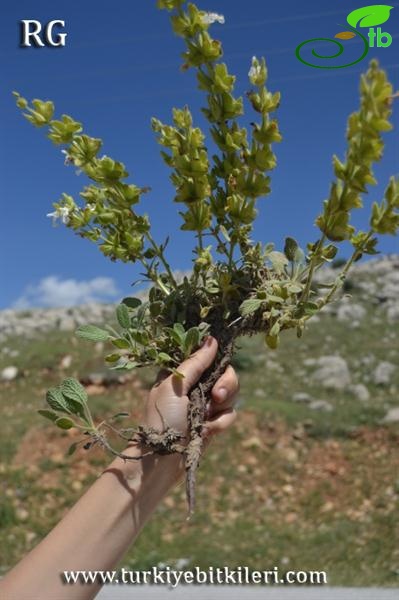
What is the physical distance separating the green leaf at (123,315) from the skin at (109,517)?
156mm

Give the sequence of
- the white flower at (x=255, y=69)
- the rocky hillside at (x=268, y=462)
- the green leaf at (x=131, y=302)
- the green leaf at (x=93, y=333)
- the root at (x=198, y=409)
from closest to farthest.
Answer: the white flower at (x=255, y=69) < the root at (x=198, y=409) < the green leaf at (x=93, y=333) < the green leaf at (x=131, y=302) < the rocky hillside at (x=268, y=462)

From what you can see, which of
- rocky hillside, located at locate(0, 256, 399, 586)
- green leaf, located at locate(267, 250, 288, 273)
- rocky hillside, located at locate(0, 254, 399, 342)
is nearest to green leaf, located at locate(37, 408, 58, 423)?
green leaf, located at locate(267, 250, 288, 273)

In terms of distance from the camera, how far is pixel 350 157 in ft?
4.20

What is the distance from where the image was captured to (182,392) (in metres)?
1.63

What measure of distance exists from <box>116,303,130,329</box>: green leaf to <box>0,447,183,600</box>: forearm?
0.28 meters

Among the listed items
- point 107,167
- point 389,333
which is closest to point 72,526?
point 107,167

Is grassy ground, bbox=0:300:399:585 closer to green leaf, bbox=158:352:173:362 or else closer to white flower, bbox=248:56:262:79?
green leaf, bbox=158:352:173:362

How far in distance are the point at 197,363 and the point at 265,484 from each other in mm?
6642

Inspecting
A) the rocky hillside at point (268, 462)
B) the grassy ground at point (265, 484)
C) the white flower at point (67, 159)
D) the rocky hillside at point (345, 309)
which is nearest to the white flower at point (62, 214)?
the white flower at point (67, 159)

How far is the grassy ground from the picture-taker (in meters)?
6.51

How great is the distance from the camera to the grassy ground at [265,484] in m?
6.51

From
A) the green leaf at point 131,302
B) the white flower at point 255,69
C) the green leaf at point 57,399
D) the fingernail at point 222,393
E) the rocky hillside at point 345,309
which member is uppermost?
the rocky hillside at point 345,309

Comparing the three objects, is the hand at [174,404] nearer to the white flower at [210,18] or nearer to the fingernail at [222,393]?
the fingernail at [222,393]

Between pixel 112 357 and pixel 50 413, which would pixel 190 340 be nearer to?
pixel 112 357
